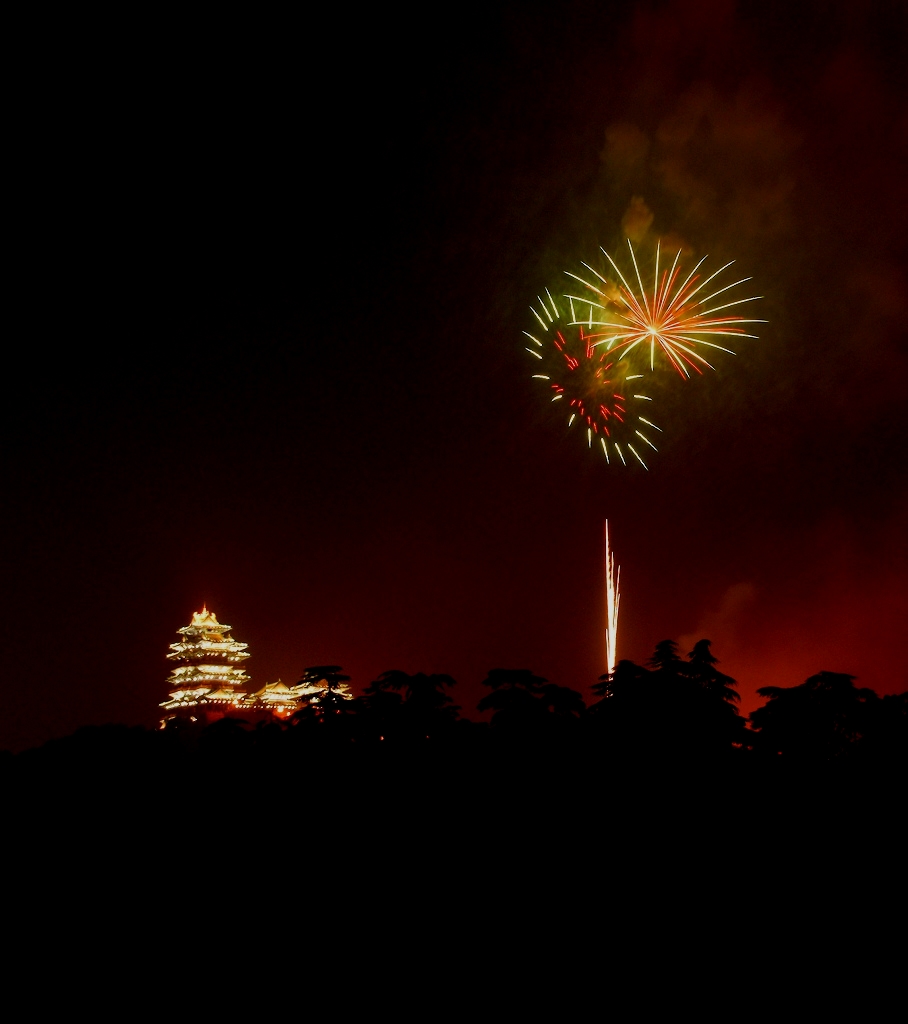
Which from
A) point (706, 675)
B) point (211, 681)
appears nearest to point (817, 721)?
point (706, 675)

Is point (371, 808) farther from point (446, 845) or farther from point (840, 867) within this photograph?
point (840, 867)

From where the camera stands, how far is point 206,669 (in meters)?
35.1

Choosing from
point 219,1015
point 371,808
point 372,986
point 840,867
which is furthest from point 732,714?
point 219,1015

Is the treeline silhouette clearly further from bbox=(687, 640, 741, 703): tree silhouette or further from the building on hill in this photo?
the building on hill

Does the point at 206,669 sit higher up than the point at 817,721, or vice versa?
the point at 206,669

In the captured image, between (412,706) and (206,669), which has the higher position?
(206,669)

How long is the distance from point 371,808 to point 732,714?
3925 millimetres

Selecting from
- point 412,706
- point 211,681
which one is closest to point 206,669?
point 211,681

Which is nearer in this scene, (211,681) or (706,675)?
(706,675)

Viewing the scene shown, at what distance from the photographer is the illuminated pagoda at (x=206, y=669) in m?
34.1

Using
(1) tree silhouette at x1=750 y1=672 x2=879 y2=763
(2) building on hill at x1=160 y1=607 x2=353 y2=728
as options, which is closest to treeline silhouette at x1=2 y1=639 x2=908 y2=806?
(1) tree silhouette at x1=750 y1=672 x2=879 y2=763

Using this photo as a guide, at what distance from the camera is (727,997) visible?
22.2ft

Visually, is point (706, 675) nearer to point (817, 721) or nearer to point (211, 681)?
point (817, 721)

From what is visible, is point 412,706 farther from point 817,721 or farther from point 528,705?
point 817,721
